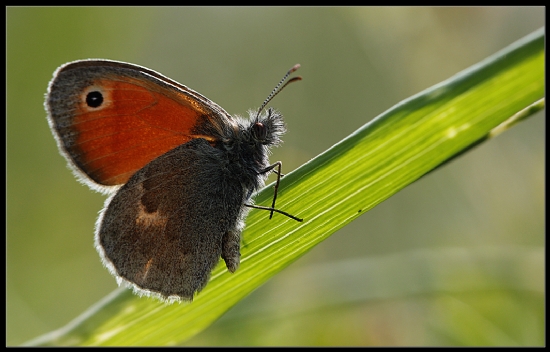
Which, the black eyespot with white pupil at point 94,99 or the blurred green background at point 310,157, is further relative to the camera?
the blurred green background at point 310,157

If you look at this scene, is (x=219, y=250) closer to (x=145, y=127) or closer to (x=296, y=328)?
(x=145, y=127)

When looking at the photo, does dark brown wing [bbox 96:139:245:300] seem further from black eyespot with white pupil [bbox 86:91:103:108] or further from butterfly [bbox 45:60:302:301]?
black eyespot with white pupil [bbox 86:91:103:108]

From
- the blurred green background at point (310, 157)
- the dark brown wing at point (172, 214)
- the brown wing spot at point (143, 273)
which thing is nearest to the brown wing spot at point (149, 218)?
the dark brown wing at point (172, 214)

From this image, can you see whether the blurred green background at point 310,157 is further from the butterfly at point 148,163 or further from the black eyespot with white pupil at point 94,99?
the black eyespot with white pupil at point 94,99

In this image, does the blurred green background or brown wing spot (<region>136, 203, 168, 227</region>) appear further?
the blurred green background

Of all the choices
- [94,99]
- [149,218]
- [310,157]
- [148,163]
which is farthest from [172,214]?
[310,157]

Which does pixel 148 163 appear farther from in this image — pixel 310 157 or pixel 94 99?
pixel 310 157

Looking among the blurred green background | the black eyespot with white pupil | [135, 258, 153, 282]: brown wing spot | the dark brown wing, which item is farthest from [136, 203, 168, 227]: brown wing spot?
the blurred green background
